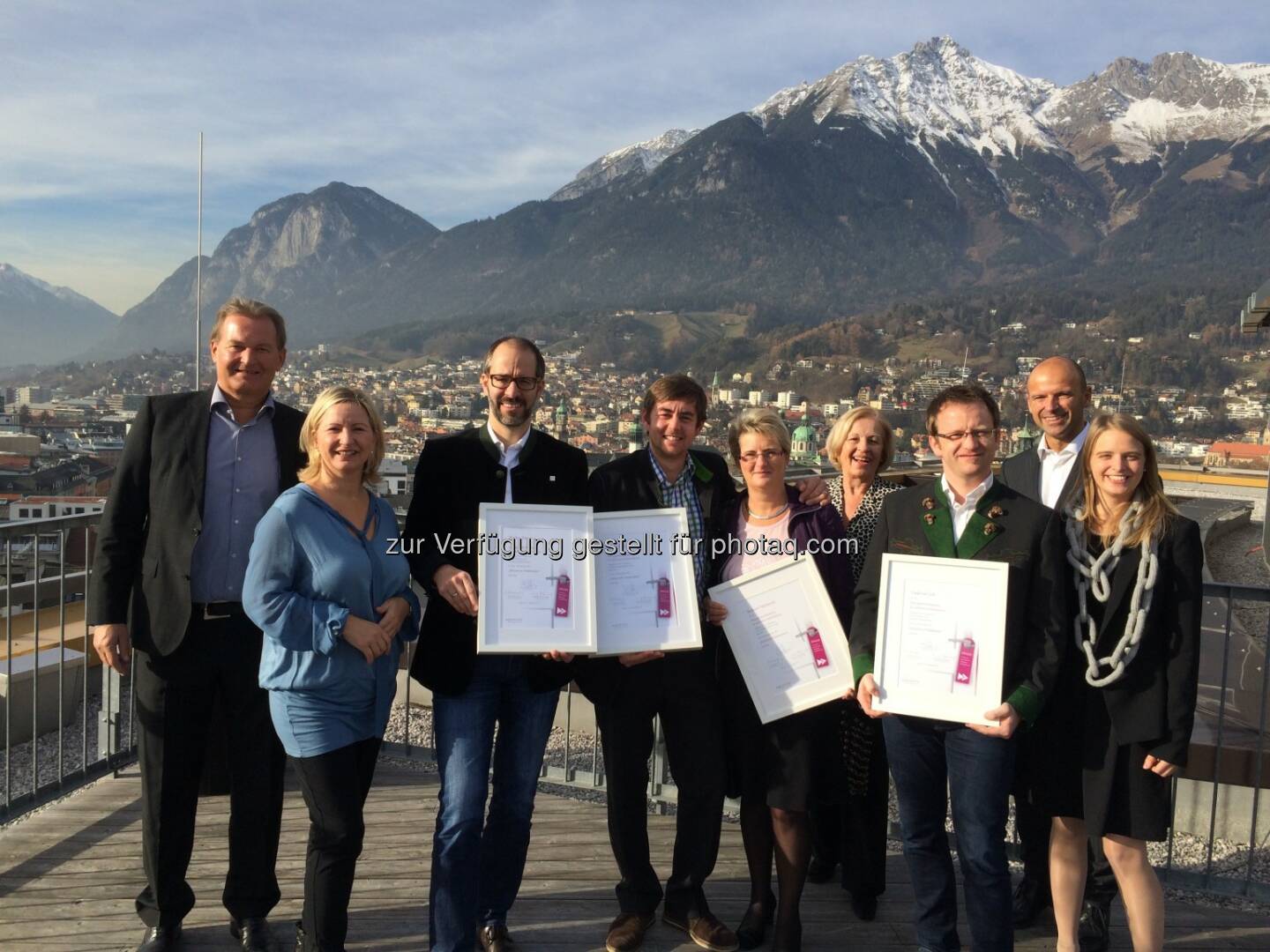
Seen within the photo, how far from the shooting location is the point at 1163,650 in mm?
2615

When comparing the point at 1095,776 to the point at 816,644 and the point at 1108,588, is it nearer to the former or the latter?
the point at 1108,588

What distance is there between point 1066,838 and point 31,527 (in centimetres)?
391

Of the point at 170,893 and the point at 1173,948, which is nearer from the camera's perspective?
the point at 170,893

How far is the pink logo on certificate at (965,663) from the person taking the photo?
2615 mm

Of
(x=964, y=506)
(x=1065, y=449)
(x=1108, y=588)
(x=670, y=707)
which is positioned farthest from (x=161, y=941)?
(x=1065, y=449)

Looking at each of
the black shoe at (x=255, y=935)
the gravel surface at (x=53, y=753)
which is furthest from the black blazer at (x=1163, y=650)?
the gravel surface at (x=53, y=753)

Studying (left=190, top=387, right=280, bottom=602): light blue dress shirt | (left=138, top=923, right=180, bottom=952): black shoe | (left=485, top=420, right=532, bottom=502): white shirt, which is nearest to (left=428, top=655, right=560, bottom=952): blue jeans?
(left=485, top=420, right=532, bottom=502): white shirt

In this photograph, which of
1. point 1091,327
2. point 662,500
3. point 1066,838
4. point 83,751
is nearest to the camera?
point 1066,838

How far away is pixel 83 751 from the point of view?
4.27 metres

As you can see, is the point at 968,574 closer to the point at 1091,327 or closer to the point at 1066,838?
the point at 1066,838

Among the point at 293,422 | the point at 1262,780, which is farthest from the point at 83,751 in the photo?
the point at 1262,780

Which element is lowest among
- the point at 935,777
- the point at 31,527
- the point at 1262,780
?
the point at 1262,780

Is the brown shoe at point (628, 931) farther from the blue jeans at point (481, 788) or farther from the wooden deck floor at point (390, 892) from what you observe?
the blue jeans at point (481, 788)

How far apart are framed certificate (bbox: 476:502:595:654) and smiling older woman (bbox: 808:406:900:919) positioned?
1.02 metres
